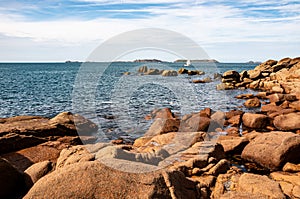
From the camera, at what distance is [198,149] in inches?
358

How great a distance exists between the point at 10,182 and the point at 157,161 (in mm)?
3934

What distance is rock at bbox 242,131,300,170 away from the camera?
9.41m

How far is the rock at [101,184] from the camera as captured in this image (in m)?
4.94

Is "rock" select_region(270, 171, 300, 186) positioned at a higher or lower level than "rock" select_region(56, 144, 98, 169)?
lower

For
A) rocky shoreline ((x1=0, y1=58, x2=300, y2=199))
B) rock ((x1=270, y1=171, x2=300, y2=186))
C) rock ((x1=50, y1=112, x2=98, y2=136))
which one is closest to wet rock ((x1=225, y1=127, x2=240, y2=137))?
rocky shoreline ((x1=0, y1=58, x2=300, y2=199))

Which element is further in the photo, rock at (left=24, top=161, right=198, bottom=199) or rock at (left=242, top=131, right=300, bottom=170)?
rock at (left=242, top=131, right=300, bottom=170)

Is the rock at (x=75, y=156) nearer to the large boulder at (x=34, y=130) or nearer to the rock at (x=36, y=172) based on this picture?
the rock at (x=36, y=172)

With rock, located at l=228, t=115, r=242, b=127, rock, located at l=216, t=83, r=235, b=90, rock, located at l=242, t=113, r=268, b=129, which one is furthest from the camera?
rock, located at l=216, t=83, r=235, b=90

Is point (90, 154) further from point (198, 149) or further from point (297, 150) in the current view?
point (297, 150)

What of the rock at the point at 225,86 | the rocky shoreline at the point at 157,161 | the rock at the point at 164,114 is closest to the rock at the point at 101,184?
the rocky shoreline at the point at 157,161

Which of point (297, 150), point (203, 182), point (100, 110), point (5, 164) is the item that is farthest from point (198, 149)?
point (100, 110)

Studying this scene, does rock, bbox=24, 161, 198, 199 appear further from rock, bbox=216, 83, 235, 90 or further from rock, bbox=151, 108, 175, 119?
rock, bbox=216, 83, 235, 90

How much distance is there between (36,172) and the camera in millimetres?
6977

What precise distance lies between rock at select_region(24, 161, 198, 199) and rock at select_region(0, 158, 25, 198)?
4.29 feet
